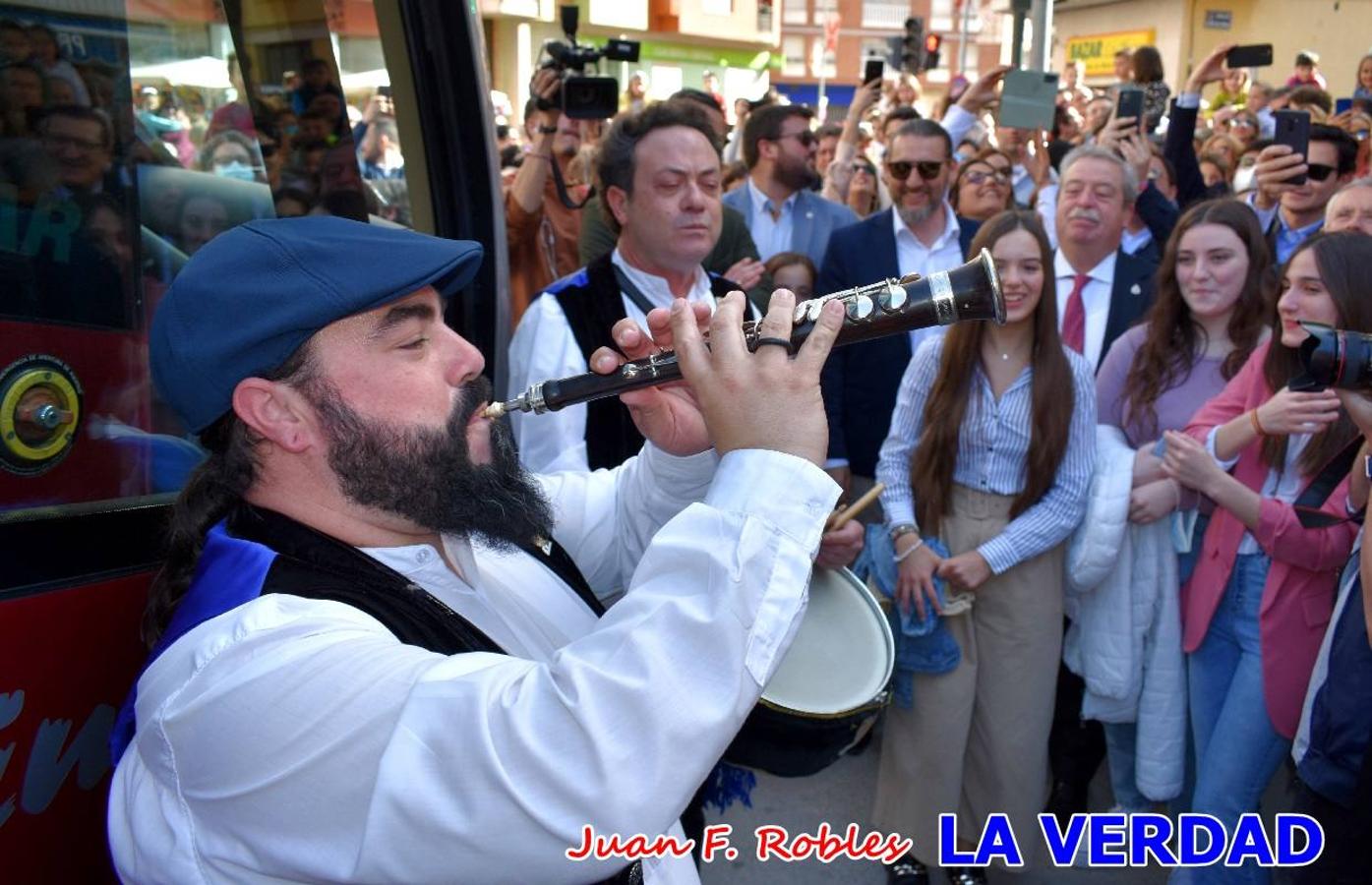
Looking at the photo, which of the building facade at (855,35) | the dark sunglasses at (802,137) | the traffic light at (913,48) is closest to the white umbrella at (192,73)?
the dark sunglasses at (802,137)

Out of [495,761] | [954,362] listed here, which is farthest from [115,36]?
[954,362]

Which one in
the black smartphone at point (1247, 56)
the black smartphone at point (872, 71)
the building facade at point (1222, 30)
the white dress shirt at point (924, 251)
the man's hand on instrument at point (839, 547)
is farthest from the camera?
the building facade at point (1222, 30)

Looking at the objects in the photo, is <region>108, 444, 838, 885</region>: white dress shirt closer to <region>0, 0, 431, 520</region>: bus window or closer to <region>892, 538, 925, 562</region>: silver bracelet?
<region>0, 0, 431, 520</region>: bus window

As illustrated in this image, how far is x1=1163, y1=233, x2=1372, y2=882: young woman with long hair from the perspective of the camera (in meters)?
2.92

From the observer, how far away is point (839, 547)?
8.81 feet

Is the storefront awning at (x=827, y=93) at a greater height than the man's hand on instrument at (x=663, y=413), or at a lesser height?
greater

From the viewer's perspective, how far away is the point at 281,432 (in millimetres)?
1639

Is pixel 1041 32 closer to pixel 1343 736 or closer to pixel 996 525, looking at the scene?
pixel 996 525

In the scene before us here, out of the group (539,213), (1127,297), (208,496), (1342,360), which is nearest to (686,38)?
(539,213)

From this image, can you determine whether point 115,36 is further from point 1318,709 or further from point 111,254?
point 1318,709

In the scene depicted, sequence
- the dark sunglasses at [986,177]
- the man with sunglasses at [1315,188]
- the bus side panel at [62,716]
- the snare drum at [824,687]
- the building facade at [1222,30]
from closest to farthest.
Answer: the bus side panel at [62,716] < the snare drum at [824,687] < the man with sunglasses at [1315,188] < the dark sunglasses at [986,177] < the building facade at [1222,30]

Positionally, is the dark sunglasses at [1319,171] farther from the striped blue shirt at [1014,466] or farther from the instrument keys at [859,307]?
the instrument keys at [859,307]

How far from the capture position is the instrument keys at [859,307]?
1732 mm

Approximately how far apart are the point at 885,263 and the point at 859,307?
2.92m
